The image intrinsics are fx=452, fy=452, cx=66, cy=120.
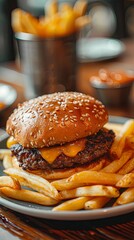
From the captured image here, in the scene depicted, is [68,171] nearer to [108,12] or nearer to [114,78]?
[114,78]

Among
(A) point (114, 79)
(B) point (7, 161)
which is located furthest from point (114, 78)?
(B) point (7, 161)

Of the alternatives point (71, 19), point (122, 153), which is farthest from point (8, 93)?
point (122, 153)

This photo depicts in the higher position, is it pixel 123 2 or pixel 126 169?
pixel 126 169

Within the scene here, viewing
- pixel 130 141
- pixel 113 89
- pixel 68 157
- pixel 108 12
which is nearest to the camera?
pixel 68 157

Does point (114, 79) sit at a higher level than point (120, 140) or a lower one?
lower

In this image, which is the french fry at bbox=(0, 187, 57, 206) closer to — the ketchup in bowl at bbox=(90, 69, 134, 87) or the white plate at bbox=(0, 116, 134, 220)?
the white plate at bbox=(0, 116, 134, 220)

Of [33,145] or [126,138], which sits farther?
[126,138]

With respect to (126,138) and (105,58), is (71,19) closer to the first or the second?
(105,58)
